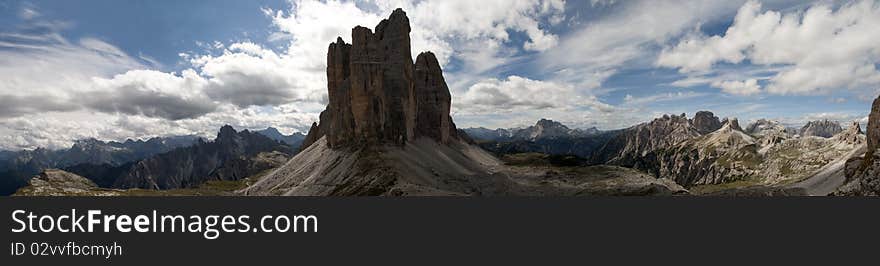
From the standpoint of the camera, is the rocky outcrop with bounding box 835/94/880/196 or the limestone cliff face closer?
the rocky outcrop with bounding box 835/94/880/196

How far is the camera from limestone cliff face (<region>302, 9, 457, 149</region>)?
147000 millimetres


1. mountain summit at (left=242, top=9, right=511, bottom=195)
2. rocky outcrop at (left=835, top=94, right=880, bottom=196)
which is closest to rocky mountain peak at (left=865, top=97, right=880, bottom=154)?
rocky outcrop at (left=835, top=94, right=880, bottom=196)

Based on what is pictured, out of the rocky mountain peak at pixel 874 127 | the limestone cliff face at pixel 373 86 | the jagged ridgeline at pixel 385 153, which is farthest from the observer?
the limestone cliff face at pixel 373 86

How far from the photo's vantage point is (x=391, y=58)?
15888 centimetres

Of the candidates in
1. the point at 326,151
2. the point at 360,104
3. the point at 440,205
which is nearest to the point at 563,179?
the point at 360,104

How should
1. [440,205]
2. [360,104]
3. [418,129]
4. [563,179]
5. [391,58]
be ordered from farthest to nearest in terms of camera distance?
[418,129]
[391,58]
[360,104]
[563,179]
[440,205]

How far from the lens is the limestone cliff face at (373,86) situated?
5787 inches

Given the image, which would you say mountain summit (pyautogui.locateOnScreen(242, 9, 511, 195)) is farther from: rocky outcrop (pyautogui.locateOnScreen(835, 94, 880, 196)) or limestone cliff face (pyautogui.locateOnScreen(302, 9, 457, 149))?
rocky outcrop (pyautogui.locateOnScreen(835, 94, 880, 196))

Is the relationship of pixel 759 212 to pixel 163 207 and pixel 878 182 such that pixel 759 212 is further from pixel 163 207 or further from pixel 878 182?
pixel 878 182

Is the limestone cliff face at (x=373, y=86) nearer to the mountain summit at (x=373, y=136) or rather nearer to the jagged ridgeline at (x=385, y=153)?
the mountain summit at (x=373, y=136)

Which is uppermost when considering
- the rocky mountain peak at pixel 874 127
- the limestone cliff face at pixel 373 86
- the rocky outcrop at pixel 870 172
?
the limestone cliff face at pixel 373 86

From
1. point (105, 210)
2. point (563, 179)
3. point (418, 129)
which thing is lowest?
point (563, 179)

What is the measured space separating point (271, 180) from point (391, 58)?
201 feet

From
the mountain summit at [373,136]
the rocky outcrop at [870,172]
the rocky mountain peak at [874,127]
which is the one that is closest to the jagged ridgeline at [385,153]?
the mountain summit at [373,136]
